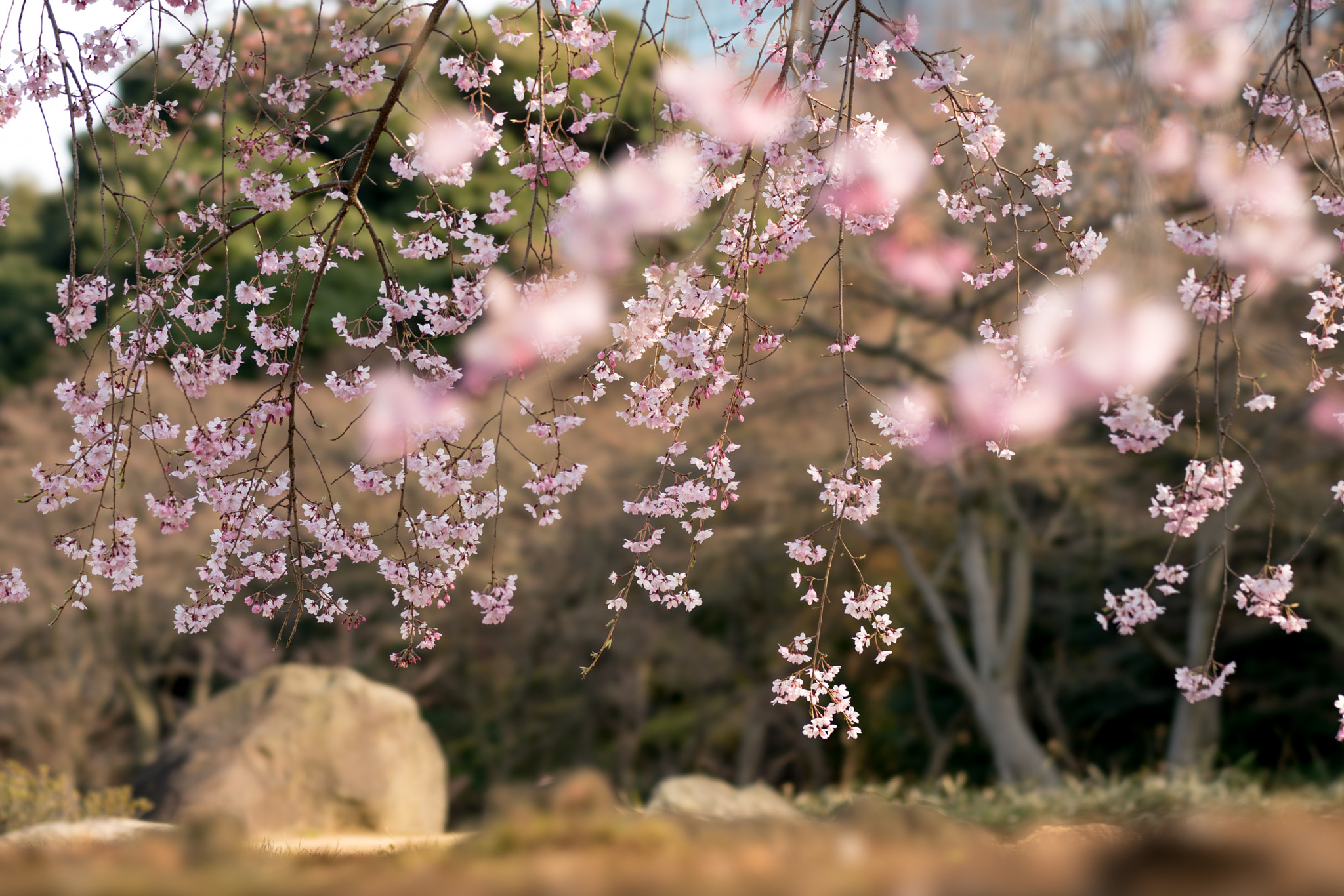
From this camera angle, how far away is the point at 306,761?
7465 mm

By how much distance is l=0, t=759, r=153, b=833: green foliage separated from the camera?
6.84 metres

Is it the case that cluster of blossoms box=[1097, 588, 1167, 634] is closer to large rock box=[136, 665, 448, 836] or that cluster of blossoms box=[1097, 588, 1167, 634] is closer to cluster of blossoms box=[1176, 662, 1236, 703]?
cluster of blossoms box=[1176, 662, 1236, 703]

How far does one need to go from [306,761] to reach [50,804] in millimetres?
1505

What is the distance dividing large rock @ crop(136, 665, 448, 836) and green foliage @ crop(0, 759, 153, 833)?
0.75ft

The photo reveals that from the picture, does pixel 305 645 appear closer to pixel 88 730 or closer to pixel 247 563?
pixel 88 730

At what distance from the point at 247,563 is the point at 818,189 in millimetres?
2213

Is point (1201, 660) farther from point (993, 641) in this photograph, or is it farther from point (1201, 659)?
point (993, 641)

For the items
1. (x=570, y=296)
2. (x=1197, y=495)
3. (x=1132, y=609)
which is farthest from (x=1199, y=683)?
(x=570, y=296)

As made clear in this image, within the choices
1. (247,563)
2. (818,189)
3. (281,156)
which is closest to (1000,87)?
(818,189)

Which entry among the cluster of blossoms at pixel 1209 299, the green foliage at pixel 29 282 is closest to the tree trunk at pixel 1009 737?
the cluster of blossoms at pixel 1209 299

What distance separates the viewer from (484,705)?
1166 centimetres

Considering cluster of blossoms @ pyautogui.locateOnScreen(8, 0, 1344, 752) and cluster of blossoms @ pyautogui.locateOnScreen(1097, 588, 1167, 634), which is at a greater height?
cluster of blossoms @ pyautogui.locateOnScreen(8, 0, 1344, 752)

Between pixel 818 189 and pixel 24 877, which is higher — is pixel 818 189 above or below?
above

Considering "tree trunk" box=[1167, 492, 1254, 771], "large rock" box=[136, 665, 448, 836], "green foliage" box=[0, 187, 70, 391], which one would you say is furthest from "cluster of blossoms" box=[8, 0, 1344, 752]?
"green foliage" box=[0, 187, 70, 391]
